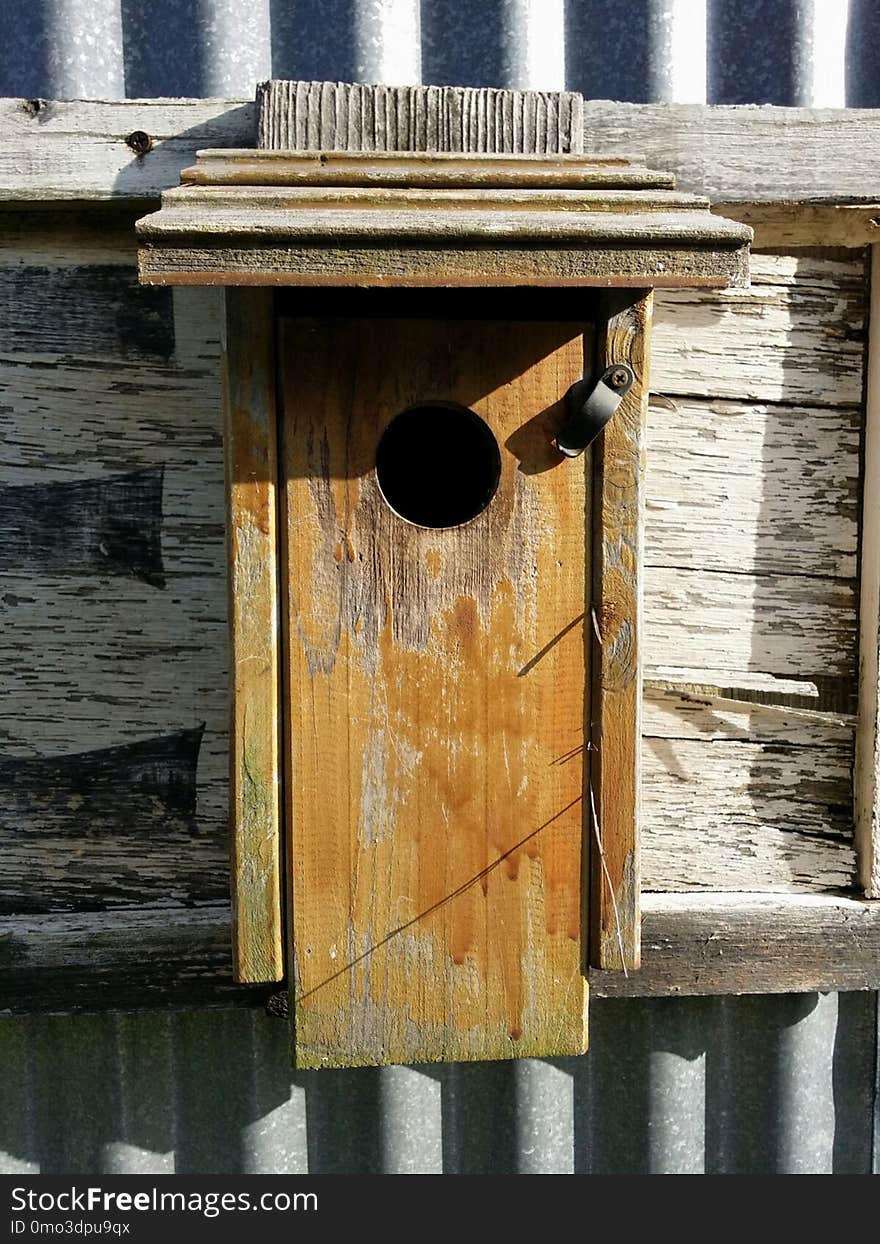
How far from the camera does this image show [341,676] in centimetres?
125

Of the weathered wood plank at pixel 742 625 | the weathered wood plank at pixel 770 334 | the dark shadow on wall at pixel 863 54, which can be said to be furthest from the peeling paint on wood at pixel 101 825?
the dark shadow on wall at pixel 863 54

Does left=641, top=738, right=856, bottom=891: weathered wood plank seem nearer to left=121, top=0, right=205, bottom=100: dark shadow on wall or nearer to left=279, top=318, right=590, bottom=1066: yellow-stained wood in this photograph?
left=279, top=318, right=590, bottom=1066: yellow-stained wood

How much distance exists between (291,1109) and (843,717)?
129cm

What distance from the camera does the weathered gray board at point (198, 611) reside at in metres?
1.54

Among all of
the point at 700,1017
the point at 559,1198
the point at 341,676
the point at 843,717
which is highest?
the point at 341,676

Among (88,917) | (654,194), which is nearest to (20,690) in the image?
(88,917)

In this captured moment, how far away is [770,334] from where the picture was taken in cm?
159

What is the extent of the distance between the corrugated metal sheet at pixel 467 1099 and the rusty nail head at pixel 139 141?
1.52 meters

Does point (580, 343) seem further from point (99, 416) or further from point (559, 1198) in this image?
point (559, 1198)

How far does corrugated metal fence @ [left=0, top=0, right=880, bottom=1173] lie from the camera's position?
1669mm

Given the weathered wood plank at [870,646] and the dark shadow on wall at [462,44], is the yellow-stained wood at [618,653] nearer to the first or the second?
the weathered wood plank at [870,646]

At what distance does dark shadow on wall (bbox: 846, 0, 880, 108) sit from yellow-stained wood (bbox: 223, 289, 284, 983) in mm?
1266

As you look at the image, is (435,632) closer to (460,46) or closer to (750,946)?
(750,946)

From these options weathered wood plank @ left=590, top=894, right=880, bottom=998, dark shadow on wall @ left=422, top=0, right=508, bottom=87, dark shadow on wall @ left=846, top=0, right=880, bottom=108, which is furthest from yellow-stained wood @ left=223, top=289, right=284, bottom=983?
dark shadow on wall @ left=846, top=0, right=880, bottom=108
